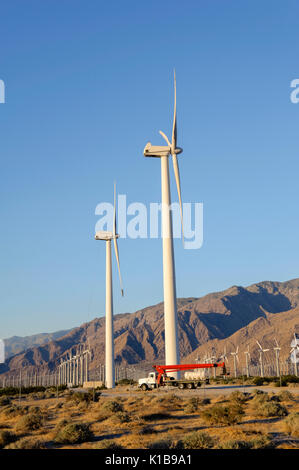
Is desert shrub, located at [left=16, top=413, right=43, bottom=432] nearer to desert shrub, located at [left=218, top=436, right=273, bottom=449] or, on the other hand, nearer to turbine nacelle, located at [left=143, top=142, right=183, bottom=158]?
desert shrub, located at [left=218, top=436, right=273, bottom=449]

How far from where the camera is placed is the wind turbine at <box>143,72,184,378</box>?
58.8 metres

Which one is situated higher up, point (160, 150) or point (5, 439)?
point (160, 150)

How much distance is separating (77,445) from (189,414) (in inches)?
463

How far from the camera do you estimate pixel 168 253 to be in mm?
60562

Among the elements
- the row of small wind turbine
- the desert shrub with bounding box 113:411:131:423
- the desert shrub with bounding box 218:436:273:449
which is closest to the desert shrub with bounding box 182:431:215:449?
the desert shrub with bounding box 218:436:273:449

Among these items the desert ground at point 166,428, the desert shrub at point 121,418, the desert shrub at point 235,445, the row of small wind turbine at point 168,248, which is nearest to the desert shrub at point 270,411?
the desert ground at point 166,428

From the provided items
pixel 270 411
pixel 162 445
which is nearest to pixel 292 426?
pixel 270 411

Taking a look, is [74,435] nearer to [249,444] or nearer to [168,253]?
[249,444]

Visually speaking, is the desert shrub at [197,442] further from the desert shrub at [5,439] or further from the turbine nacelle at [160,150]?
the turbine nacelle at [160,150]

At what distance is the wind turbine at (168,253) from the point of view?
5878 centimetres

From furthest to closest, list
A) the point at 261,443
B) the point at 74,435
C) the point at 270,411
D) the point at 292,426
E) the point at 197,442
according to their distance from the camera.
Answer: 1. the point at 270,411
2. the point at 74,435
3. the point at 292,426
4. the point at 197,442
5. the point at 261,443

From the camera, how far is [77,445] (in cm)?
2258
